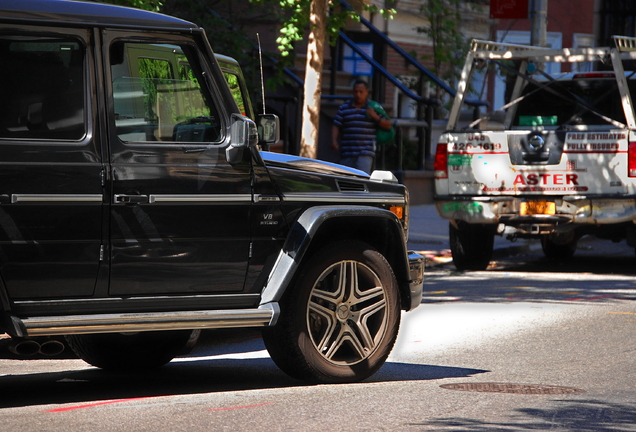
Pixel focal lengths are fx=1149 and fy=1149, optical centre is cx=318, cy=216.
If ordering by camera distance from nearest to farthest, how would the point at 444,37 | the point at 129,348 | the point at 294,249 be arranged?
the point at 294,249, the point at 129,348, the point at 444,37

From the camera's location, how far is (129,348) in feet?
23.4

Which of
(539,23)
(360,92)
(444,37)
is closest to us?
(360,92)

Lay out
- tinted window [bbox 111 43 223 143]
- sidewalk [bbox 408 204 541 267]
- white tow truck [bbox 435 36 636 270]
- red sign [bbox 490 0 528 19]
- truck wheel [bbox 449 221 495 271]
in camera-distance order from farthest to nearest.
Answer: red sign [bbox 490 0 528 19], sidewalk [bbox 408 204 541 267], truck wheel [bbox 449 221 495 271], white tow truck [bbox 435 36 636 270], tinted window [bbox 111 43 223 143]

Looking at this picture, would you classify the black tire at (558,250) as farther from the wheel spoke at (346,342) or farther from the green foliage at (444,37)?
the green foliage at (444,37)

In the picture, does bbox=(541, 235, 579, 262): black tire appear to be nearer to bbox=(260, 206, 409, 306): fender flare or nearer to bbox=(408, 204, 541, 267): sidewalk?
bbox=(408, 204, 541, 267): sidewalk

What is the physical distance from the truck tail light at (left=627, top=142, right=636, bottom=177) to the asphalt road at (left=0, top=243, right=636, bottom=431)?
202cm

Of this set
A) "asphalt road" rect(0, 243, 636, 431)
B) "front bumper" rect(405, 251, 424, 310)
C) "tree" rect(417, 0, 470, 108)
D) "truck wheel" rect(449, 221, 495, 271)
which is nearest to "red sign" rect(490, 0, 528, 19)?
"tree" rect(417, 0, 470, 108)

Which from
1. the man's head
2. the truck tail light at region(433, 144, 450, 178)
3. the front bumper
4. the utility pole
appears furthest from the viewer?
the utility pole

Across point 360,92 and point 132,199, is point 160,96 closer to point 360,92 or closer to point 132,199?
point 132,199

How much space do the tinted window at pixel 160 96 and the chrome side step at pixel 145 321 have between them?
36.0 inches

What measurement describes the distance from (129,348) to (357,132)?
26.6 feet

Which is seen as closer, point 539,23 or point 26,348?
point 26,348

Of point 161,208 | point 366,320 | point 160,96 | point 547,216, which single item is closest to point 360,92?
point 547,216

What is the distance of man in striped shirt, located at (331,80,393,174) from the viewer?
584 inches
